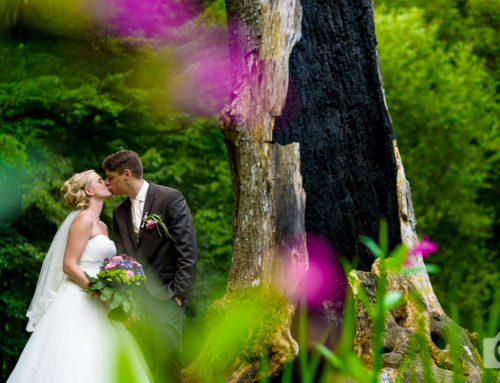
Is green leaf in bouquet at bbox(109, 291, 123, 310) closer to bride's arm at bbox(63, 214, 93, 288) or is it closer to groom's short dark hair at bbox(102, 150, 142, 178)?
bride's arm at bbox(63, 214, 93, 288)

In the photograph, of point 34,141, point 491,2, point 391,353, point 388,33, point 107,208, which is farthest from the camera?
point 491,2

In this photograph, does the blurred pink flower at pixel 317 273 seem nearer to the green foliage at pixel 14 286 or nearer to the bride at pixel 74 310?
the bride at pixel 74 310

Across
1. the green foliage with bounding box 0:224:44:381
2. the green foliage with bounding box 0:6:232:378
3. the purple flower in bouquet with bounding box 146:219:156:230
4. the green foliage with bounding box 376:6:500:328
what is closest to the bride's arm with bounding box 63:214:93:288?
the purple flower in bouquet with bounding box 146:219:156:230

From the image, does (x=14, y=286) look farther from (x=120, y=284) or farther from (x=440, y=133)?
(x=440, y=133)

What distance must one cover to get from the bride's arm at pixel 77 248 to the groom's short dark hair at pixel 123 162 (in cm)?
47

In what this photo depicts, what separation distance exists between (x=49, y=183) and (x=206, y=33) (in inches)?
140

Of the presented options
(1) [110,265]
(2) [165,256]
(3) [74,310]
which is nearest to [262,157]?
(2) [165,256]

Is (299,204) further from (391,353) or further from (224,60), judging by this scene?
(224,60)

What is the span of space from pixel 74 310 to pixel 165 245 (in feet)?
2.68

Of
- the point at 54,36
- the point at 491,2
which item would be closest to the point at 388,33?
the point at 491,2

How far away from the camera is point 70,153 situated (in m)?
9.12

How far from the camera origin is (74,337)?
4340 mm

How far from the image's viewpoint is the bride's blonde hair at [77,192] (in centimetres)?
467

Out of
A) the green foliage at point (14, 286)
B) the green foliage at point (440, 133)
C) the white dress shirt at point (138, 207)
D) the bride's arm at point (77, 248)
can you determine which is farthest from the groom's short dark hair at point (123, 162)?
the green foliage at point (440, 133)
